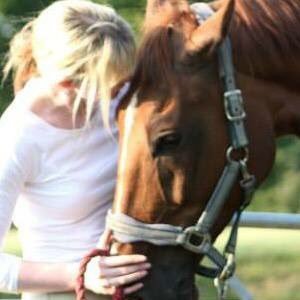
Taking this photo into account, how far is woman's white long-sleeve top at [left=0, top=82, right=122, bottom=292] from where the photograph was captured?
3.13m

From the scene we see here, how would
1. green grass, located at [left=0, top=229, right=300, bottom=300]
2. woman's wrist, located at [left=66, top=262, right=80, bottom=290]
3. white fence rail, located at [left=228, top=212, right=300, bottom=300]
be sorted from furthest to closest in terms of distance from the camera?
green grass, located at [left=0, top=229, right=300, bottom=300] < white fence rail, located at [left=228, top=212, right=300, bottom=300] < woman's wrist, located at [left=66, top=262, right=80, bottom=290]

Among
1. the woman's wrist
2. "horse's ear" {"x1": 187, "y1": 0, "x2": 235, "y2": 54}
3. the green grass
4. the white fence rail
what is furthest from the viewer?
the green grass

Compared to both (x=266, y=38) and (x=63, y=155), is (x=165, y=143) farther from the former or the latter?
(x=266, y=38)

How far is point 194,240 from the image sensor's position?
3.12 m

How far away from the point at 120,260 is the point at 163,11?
0.68 meters

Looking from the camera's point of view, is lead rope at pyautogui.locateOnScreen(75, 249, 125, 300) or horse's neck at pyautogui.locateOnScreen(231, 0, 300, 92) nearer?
lead rope at pyautogui.locateOnScreen(75, 249, 125, 300)

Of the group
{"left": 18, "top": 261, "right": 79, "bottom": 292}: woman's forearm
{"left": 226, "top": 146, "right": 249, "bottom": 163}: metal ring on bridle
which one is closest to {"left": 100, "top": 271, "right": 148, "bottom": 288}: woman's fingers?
{"left": 18, "top": 261, "right": 79, "bottom": 292}: woman's forearm

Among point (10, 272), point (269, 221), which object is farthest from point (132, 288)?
point (269, 221)

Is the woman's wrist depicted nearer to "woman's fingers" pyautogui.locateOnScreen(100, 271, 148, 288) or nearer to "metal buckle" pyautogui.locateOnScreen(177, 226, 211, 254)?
"woman's fingers" pyautogui.locateOnScreen(100, 271, 148, 288)

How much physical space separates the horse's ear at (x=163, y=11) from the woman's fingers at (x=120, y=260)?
1.97 ft

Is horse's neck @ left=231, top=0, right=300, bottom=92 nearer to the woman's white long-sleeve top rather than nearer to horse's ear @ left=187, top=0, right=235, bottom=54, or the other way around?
horse's ear @ left=187, top=0, right=235, bottom=54

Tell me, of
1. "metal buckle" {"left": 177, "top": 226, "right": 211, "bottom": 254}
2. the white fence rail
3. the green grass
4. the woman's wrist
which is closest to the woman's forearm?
the woman's wrist

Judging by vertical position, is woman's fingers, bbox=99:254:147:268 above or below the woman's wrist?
above

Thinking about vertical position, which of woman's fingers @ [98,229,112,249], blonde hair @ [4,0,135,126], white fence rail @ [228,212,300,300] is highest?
blonde hair @ [4,0,135,126]
